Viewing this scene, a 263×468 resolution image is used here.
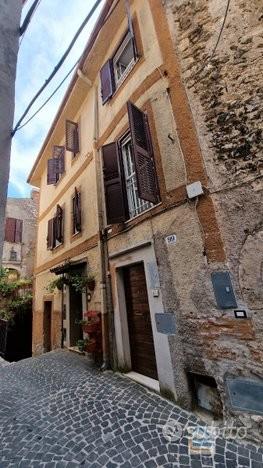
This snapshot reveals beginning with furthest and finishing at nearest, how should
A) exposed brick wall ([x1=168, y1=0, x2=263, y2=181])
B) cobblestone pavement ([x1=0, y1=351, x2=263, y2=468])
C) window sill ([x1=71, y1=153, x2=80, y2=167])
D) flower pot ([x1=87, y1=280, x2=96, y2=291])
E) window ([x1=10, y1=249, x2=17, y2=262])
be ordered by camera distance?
1. window ([x1=10, y1=249, x2=17, y2=262])
2. window sill ([x1=71, y1=153, x2=80, y2=167])
3. flower pot ([x1=87, y1=280, x2=96, y2=291])
4. exposed brick wall ([x1=168, y1=0, x2=263, y2=181])
5. cobblestone pavement ([x1=0, y1=351, x2=263, y2=468])

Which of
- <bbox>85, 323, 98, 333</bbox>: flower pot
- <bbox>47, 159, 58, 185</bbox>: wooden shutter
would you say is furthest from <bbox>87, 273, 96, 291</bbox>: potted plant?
<bbox>47, 159, 58, 185</bbox>: wooden shutter

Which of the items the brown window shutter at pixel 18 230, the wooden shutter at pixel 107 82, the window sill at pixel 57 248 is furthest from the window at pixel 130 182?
the brown window shutter at pixel 18 230

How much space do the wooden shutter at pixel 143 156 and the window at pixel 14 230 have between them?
58.4 ft

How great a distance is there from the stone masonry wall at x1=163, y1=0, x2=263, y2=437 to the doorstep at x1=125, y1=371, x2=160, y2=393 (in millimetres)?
1163

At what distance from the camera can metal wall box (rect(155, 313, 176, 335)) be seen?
4.14m

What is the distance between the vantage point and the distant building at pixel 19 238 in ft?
65.7

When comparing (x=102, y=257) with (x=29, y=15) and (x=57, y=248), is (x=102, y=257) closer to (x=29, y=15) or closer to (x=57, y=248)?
(x=57, y=248)

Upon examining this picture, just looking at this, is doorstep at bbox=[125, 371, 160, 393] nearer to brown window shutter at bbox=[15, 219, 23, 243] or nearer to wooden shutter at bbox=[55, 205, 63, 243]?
wooden shutter at bbox=[55, 205, 63, 243]

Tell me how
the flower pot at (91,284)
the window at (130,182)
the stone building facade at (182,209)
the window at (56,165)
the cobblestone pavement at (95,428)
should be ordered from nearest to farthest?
the cobblestone pavement at (95,428)
the stone building facade at (182,209)
the window at (130,182)
the flower pot at (91,284)
the window at (56,165)

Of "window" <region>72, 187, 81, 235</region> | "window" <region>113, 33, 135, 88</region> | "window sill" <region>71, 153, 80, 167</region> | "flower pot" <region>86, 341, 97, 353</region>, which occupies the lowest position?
"flower pot" <region>86, 341, 97, 353</region>

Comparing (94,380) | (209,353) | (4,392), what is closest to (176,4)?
(209,353)

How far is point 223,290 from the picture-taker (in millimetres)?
3502

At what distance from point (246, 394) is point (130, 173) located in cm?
499

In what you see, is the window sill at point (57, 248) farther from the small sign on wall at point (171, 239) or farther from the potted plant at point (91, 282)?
the small sign on wall at point (171, 239)
